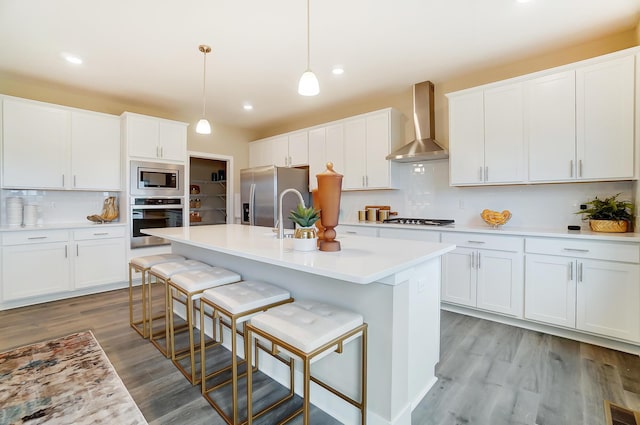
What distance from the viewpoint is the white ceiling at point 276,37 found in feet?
7.63

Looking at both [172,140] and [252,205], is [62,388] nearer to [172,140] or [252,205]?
[252,205]

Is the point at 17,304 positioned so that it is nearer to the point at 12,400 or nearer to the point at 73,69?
the point at 12,400

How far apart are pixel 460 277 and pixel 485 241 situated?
47 cm

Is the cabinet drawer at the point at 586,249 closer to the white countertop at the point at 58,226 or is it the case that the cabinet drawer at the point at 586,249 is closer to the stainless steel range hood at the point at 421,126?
the stainless steel range hood at the point at 421,126

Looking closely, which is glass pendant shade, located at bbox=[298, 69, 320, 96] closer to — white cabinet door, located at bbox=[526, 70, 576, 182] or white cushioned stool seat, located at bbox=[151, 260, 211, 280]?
white cushioned stool seat, located at bbox=[151, 260, 211, 280]

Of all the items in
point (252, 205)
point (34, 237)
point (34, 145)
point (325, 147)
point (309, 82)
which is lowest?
point (34, 237)

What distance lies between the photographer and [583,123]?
2670 millimetres

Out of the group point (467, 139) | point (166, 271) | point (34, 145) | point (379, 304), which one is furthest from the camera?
point (34, 145)

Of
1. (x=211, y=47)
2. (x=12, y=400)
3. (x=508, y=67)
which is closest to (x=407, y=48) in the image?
(x=508, y=67)

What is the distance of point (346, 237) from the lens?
228cm

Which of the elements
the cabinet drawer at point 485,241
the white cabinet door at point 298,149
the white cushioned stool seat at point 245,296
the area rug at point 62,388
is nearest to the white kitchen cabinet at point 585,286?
the cabinet drawer at point 485,241

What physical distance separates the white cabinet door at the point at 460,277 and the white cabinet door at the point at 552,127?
1008mm

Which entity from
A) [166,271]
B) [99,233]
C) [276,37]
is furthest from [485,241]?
[99,233]

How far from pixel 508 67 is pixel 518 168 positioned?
1.23 m
